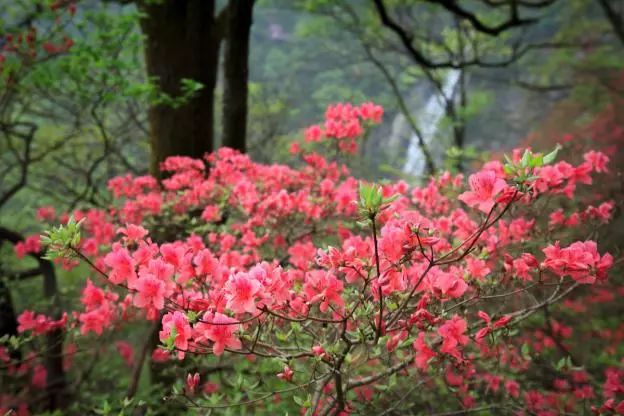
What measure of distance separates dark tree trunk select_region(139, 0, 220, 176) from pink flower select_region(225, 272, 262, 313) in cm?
280

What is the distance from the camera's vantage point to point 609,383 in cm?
171

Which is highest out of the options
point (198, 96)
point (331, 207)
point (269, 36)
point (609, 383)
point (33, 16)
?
point (269, 36)

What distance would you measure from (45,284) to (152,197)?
1.15m

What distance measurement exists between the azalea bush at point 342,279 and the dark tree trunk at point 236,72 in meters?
0.58

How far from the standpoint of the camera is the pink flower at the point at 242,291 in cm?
104

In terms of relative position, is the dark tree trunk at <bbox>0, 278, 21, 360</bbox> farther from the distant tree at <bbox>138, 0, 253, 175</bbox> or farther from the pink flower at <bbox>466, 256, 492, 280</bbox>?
the pink flower at <bbox>466, 256, 492, 280</bbox>

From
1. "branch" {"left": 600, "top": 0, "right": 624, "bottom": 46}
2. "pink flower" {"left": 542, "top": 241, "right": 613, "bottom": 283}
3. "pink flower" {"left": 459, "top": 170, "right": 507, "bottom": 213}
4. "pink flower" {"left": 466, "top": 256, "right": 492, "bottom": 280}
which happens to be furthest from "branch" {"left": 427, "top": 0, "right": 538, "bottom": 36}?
"pink flower" {"left": 459, "top": 170, "right": 507, "bottom": 213}

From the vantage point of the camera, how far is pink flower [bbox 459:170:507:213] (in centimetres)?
103

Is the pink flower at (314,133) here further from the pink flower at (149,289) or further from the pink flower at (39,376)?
the pink flower at (39,376)

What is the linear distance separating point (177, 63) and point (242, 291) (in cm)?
303

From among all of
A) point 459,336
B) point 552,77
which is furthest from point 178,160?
point 552,77

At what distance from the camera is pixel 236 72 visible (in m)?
3.84

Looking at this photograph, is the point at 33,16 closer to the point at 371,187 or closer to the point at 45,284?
the point at 45,284

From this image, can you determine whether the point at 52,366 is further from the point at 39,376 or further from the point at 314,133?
the point at 314,133
